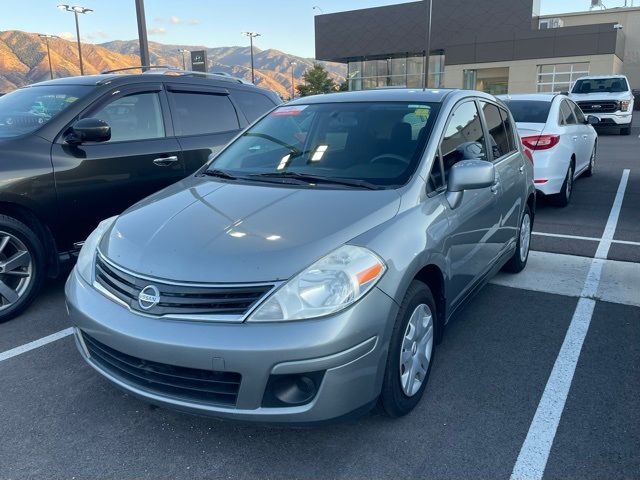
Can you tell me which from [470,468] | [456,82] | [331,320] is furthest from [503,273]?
[456,82]

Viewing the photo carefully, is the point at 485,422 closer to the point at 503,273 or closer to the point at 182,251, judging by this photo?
the point at 182,251

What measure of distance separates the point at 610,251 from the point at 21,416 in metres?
5.55

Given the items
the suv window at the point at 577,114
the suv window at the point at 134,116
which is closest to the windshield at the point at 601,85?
the suv window at the point at 577,114

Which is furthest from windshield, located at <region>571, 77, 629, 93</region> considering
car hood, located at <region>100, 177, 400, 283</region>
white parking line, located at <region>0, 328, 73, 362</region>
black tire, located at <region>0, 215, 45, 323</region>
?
white parking line, located at <region>0, 328, 73, 362</region>

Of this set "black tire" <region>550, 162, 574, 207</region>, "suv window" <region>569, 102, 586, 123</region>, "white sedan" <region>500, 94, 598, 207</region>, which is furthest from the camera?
"suv window" <region>569, 102, 586, 123</region>

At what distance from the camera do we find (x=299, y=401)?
230 cm

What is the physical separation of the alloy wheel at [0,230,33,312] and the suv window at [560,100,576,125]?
23.0 ft

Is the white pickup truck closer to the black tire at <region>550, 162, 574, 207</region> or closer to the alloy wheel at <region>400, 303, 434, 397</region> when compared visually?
the black tire at <region>550, 162, 574, 207</region>

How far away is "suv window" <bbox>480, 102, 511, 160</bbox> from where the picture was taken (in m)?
4.21

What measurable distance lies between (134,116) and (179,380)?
10.9 ft

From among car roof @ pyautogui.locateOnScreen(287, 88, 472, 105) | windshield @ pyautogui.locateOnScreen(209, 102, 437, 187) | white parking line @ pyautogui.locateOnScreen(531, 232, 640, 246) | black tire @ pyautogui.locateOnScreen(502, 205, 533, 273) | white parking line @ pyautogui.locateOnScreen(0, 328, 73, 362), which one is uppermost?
car roof @ pyautogui.locateOnScreen(287, 88, 472, 105)

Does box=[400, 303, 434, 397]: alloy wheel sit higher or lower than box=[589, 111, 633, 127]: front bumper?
lower

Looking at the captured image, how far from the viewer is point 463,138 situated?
370 centimetres

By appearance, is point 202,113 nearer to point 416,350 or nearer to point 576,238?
point 416,350
